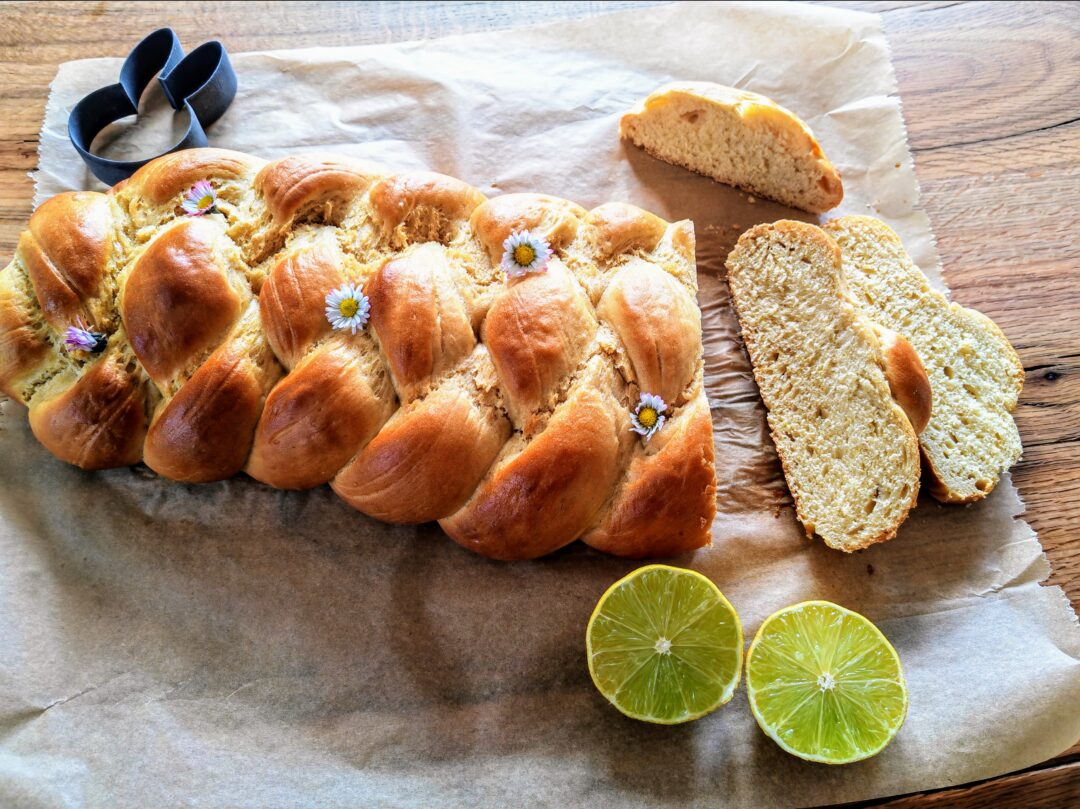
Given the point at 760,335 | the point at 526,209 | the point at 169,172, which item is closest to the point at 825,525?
the point at 760,335

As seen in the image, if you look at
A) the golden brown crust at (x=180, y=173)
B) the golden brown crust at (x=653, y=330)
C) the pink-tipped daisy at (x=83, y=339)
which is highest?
the golden brown crust at (x=180, y=173)

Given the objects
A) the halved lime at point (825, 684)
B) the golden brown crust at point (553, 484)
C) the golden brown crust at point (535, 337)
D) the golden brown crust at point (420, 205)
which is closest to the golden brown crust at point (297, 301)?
the golden brown crust at point (420, 205)

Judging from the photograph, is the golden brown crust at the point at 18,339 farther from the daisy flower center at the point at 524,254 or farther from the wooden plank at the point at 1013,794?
the wooden plank at the point at 1013,794

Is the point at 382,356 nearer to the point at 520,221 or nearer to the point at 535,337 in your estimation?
the point at 535,337

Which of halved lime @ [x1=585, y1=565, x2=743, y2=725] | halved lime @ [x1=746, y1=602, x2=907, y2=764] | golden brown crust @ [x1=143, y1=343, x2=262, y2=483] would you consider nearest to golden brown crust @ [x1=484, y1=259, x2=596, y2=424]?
halved lime @ [x1=585, y1=565, x2=743, y2=725]

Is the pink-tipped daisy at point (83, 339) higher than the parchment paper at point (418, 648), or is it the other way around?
the pink-tipped daisy at point (83, 339)

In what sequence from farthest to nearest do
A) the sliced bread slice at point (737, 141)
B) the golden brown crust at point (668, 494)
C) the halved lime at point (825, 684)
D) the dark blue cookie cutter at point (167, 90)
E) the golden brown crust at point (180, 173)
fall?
the dark blue cookie cutter at point (167, 90), the sliced bread slice at point (737, 141), the golden brown crust at point (180, 173), the golden brown crust at point (668, 494), the halved lime at point (825, 684)

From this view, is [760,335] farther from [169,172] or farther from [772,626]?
[169,172]
